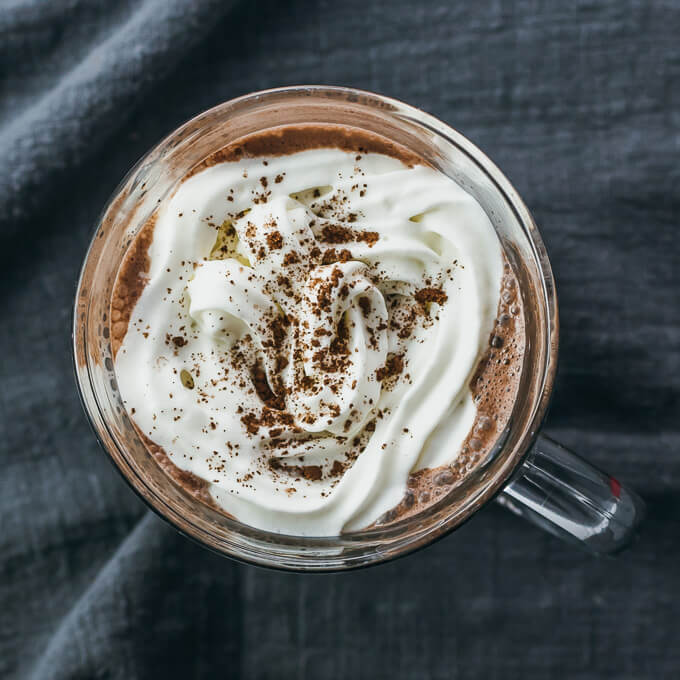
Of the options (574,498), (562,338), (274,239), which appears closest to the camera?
(274,239)

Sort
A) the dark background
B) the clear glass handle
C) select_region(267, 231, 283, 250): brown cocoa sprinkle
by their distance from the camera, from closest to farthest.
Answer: select_region(267, 231, 283, 250): brown cocoa sprinkle, the clear glass handle, the dark background

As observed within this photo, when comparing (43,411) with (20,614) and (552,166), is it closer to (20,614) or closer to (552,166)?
(20,614)

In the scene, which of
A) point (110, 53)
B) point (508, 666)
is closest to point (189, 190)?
point (110, 53)

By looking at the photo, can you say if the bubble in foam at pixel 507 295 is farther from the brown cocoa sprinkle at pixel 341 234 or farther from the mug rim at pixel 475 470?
the brown cocoa sprinkle at pixel 341 234

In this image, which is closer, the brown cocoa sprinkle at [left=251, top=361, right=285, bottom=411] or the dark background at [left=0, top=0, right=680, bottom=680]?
the brown cocoa sprinkle at [left=251, top=361, right=285, bottom=411]

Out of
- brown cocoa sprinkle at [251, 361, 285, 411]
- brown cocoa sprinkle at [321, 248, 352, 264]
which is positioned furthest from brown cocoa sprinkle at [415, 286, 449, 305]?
brown cocoa sprinkle at [251, 361, 285, 411]

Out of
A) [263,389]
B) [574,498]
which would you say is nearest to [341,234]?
[263,389]

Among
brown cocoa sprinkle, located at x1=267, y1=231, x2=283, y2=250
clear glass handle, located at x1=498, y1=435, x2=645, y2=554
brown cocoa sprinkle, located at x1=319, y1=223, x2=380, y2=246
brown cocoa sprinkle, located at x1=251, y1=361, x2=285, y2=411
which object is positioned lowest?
clear glass handle, located at x1=498, y1=435, x2=645, y2=554

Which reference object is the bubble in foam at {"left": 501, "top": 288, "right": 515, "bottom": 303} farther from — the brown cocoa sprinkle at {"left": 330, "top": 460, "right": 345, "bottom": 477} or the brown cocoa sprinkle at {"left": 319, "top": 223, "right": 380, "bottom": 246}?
the brown cocoa sprinkle at {"left": 330, "top": 460, "right": 345, "bottom": 477}

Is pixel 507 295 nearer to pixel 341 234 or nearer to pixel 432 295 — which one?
pixel 432 295
